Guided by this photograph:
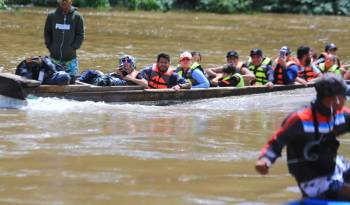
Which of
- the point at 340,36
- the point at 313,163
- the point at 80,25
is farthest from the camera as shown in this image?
the point at 340,36

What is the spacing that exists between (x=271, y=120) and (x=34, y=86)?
3.36 meters

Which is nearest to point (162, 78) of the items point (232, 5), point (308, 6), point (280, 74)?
point (280, 74)

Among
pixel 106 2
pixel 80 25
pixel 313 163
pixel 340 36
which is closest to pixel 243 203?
pixel 313 163

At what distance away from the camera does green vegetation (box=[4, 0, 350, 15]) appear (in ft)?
137

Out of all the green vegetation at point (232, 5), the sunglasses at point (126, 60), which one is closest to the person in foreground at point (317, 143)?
the sunglasses at point (126, 60)

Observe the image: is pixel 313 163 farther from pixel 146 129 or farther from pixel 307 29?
pixel 307 29

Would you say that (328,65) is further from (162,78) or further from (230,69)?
(162,78)

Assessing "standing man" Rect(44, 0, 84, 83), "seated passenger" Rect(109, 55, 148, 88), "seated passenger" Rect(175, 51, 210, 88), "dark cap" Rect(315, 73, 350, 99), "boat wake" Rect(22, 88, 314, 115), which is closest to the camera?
"dark cap" Rect(315, 73, 350, 99)

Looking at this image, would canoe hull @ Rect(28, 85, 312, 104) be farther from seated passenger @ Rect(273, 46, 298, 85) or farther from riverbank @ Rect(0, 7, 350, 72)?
riverbank @ Rect(0, 7, 350, 72)

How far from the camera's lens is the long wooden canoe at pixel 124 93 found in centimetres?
1087

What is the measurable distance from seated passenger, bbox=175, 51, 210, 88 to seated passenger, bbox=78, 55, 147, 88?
1.00 metres

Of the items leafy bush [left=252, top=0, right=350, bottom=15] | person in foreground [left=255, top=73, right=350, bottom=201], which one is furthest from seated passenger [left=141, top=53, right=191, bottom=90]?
leafy bush [left=252, top=0, right=350, bottom=15]

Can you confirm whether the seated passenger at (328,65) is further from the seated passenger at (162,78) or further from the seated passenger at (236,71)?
the seated passenger at (162,78)

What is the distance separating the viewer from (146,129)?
9602mm
